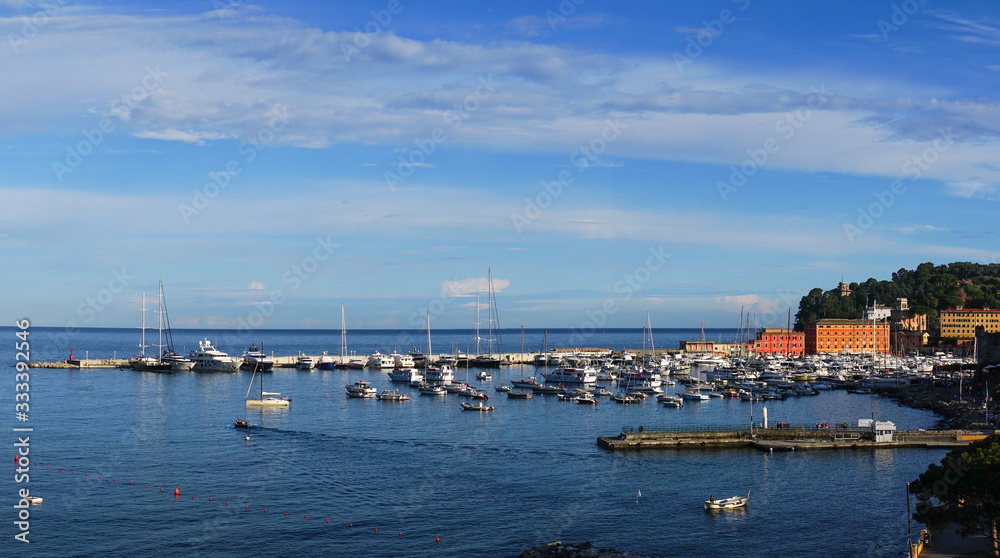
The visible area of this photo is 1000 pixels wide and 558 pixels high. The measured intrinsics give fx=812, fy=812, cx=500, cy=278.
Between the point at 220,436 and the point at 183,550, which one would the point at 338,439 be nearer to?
the point at 220,436

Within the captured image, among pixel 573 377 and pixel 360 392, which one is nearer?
pixel 360 392

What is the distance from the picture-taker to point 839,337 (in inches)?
7357

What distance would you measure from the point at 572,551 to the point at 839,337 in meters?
169

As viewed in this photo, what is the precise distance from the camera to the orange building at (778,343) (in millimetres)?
187875

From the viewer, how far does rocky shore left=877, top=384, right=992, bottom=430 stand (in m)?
76.4

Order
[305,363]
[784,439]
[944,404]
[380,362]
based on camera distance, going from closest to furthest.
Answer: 1. [784,439]
2. [944,404]
3. [305,363]
4. [380,362]

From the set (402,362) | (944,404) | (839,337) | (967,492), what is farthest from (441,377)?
(839,337)

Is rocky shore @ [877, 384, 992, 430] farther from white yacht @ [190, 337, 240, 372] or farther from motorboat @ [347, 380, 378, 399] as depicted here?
white yacht @ [190, 337, 240, 372]

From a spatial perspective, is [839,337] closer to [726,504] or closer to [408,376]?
[408,376]

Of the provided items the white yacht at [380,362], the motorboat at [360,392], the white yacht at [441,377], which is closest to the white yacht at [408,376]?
the white yacht at [441,377]

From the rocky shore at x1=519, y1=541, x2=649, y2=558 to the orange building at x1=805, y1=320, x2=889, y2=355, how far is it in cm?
16278

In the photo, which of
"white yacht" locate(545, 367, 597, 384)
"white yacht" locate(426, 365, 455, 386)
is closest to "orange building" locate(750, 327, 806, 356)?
"white yacht" locate(545, 367, 597, 384)

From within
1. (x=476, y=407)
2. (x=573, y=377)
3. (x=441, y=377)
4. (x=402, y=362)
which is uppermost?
(x=402, y=362)

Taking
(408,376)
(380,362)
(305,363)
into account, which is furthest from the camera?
(380,362)
